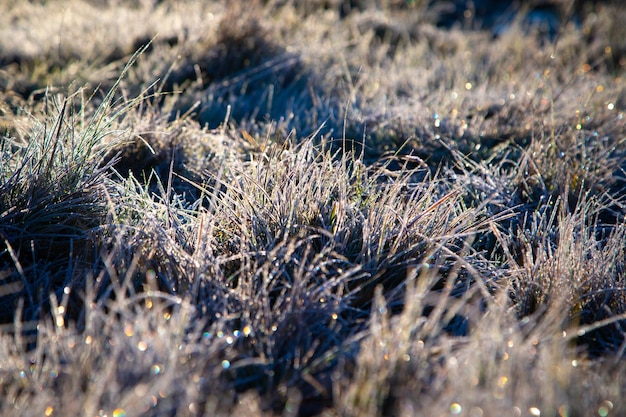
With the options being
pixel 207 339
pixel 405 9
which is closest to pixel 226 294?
pixel 207 339

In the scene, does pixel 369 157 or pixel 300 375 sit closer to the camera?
pixel 300 375

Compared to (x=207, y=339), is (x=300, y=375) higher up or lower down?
lower down

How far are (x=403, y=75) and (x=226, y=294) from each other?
10.3ft

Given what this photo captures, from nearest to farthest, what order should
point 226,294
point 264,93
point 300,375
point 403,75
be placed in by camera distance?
point 300,375 < point 226,294 < point 264,93 < point 403,75

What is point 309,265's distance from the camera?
208 centimetres

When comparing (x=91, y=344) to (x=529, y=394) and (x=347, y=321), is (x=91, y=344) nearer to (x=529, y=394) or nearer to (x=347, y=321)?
(x=347, y=321)

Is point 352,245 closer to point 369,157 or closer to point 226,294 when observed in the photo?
point 226,294

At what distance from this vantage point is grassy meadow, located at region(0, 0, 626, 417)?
1.56 meters

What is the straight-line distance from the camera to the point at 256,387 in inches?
67.9

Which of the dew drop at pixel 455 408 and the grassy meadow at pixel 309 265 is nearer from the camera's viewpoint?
the dew drop at pixel 455 408

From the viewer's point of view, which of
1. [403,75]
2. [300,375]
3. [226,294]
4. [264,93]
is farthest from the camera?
[403,75]

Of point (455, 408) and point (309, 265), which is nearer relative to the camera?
point (455, 408)

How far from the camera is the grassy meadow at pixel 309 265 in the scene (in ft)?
5.10

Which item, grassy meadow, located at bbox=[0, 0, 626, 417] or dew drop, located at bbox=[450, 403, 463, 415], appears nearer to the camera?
dew drop, located at bbox=[450, 403, 463, 415]
